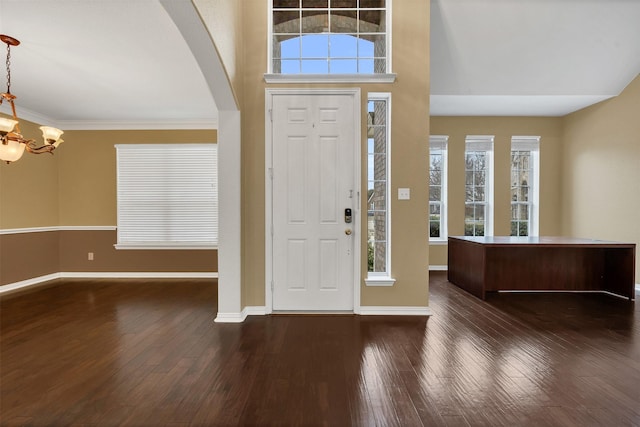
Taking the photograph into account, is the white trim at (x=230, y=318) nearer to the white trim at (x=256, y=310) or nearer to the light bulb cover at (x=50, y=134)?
the white trim at (x=256, y=310)

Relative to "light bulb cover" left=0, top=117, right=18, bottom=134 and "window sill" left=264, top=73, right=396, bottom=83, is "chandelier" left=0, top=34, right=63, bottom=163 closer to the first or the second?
"light bulb cover" left=0, top=117, right=18, bottom=134

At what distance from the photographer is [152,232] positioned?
17.5ft

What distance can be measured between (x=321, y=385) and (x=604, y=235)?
558 cm

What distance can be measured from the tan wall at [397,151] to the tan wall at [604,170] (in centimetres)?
371

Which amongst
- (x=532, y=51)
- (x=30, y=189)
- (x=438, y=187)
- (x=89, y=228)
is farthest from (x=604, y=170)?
(x=30, y=189)

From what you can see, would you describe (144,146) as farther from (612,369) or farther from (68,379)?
(612,369)

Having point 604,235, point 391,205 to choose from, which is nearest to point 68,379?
point 391,205

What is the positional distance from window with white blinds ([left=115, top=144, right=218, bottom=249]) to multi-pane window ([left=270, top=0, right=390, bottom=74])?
245 cm

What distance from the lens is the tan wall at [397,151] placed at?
3281mm

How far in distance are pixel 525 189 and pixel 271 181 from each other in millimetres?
5221

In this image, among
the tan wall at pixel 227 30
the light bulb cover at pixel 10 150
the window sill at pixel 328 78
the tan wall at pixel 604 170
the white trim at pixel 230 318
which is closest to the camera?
the tan wall at pixel 227 30

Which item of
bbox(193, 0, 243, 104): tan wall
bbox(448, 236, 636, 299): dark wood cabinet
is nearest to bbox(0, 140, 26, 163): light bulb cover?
bbox(193, 0, 243, 104): tan wall

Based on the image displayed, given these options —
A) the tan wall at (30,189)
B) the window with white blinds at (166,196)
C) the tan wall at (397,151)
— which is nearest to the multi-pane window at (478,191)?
the tan wall at (397,151)

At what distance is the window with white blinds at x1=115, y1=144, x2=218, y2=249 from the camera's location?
5277mm
